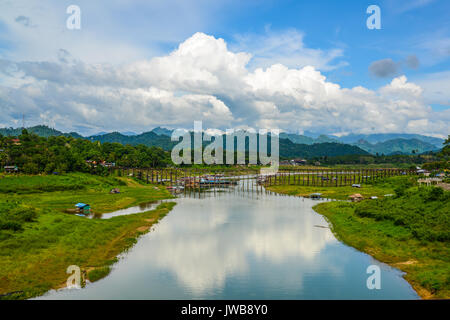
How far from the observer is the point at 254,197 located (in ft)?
255

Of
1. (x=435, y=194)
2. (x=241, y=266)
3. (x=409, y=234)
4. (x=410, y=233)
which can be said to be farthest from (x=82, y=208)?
(x=435, y=194)

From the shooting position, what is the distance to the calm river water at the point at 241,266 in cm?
2264

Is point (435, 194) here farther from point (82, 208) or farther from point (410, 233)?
point (82, 208)

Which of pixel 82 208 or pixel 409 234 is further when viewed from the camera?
pixel 82 208

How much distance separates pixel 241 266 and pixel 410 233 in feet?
67.5

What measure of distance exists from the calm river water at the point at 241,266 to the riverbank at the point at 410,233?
1494 mm

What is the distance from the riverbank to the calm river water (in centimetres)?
149

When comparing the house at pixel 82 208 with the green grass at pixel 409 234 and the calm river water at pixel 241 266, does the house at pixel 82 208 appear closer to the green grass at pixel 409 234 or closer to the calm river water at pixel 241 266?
the calm river water at pixel 241 266

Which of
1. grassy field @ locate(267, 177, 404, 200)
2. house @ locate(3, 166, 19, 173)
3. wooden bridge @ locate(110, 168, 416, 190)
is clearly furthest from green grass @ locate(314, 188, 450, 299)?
house @ locate(3, 166, 19, 173)

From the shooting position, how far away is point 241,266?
28125 millimetres

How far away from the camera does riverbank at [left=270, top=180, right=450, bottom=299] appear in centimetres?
2482

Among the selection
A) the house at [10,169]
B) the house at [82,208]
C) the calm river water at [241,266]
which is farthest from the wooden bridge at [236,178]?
the calm river water at [241,266]
